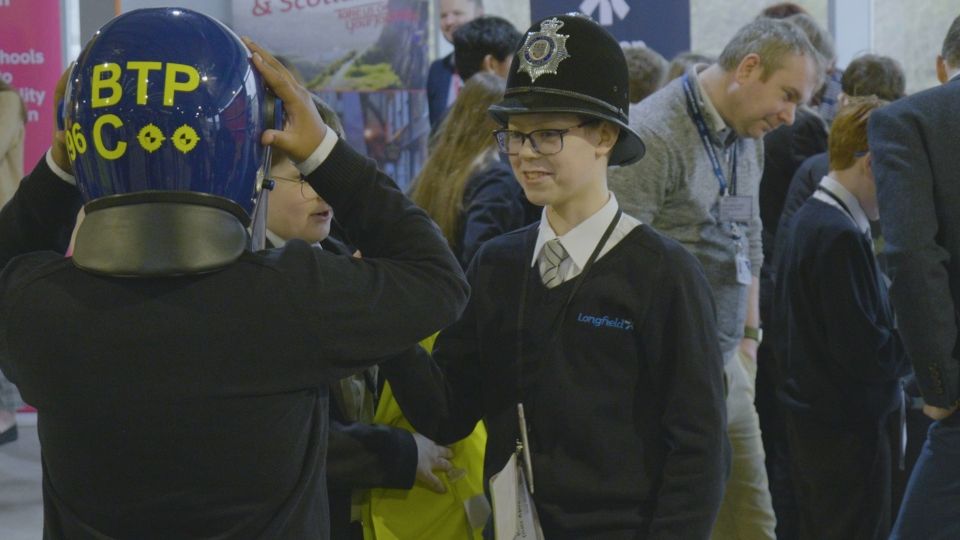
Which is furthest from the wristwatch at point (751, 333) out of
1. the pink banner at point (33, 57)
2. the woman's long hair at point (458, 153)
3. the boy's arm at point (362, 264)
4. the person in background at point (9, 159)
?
the pink banner at point (33, 57)

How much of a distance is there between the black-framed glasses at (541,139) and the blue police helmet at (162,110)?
0.67 m

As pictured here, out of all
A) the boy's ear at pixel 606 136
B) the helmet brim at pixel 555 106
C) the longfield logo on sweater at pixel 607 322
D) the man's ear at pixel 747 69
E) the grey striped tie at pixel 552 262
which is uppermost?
the man's ear at pixel 747 69

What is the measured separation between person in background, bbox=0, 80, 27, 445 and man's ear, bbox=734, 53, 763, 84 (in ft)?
11.1

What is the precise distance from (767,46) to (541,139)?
152cm

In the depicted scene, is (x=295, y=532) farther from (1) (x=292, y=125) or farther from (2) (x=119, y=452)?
(1) (x=292, y=125)

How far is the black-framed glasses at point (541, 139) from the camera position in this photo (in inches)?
77.2

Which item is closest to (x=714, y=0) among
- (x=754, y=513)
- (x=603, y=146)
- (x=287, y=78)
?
(x=754, y=513)

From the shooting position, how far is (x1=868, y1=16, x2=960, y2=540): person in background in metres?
2.55

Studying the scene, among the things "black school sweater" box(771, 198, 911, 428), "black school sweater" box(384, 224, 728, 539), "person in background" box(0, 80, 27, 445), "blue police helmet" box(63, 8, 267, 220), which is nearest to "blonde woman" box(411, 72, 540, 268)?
"black school sweater" box(771, 198, 911, 428)

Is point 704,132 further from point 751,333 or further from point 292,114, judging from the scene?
point 292,114

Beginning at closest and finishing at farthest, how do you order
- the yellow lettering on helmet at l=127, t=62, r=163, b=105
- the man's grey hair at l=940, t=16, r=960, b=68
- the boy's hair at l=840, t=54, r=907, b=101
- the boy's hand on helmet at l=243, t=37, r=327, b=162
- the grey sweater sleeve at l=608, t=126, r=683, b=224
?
1. the yellow lettering on helmet at l=127, t=62, r=163, b=105
2. the boy's hand on helmet at l=243, t=37, r=327, b=162
3. the man's grey hair at l=940, t=16, r=960, b=68
4. the grey sweater sleeve at l=608, t=126, r=683, b=224
5. the boy's hair at l=840, t=54, r=907, b=101

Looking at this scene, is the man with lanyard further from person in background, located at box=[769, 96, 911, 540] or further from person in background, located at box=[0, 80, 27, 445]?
person in background, located at box=[0, 80, 27, 445]

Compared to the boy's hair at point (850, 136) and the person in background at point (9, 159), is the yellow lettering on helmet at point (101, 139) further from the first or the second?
the person in background at point (9, 159)

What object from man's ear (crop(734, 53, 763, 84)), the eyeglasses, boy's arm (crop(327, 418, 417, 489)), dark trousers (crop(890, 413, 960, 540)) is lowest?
dark trousers (crop(890, 413, 960, 540))
